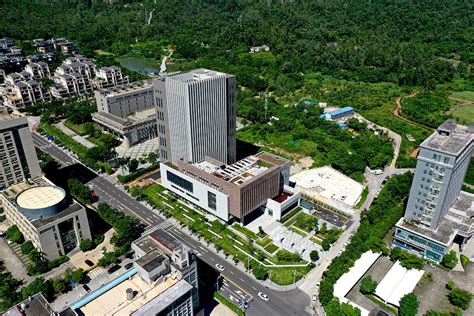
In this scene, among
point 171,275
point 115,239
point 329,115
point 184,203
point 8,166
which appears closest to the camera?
point 171,275

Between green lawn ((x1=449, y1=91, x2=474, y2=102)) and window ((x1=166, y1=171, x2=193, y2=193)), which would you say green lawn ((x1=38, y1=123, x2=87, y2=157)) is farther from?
green lawn ((x1=449, y1=91, x2=474, y2=102))

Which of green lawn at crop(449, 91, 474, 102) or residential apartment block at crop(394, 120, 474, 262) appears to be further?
green lawn at crop(449, 91, 474, 102)

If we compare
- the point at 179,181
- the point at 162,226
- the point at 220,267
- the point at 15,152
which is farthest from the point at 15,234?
the point at 220,267

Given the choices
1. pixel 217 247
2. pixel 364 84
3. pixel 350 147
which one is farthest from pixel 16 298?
pixel 364 84

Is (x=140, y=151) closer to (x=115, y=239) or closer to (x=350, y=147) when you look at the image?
(x=115, y=239)

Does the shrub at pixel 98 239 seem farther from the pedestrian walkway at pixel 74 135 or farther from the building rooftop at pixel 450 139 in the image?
the building rooftop at pixel 450 139

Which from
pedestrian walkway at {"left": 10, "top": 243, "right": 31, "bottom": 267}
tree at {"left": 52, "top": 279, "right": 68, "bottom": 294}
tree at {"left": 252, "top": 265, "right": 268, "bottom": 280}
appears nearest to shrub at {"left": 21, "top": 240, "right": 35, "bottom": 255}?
pedestrian walkway at {"left": 10, "top": 243, "right": 31, "bottom": 267}

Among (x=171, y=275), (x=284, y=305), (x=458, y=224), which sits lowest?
(x=284, y=305)
